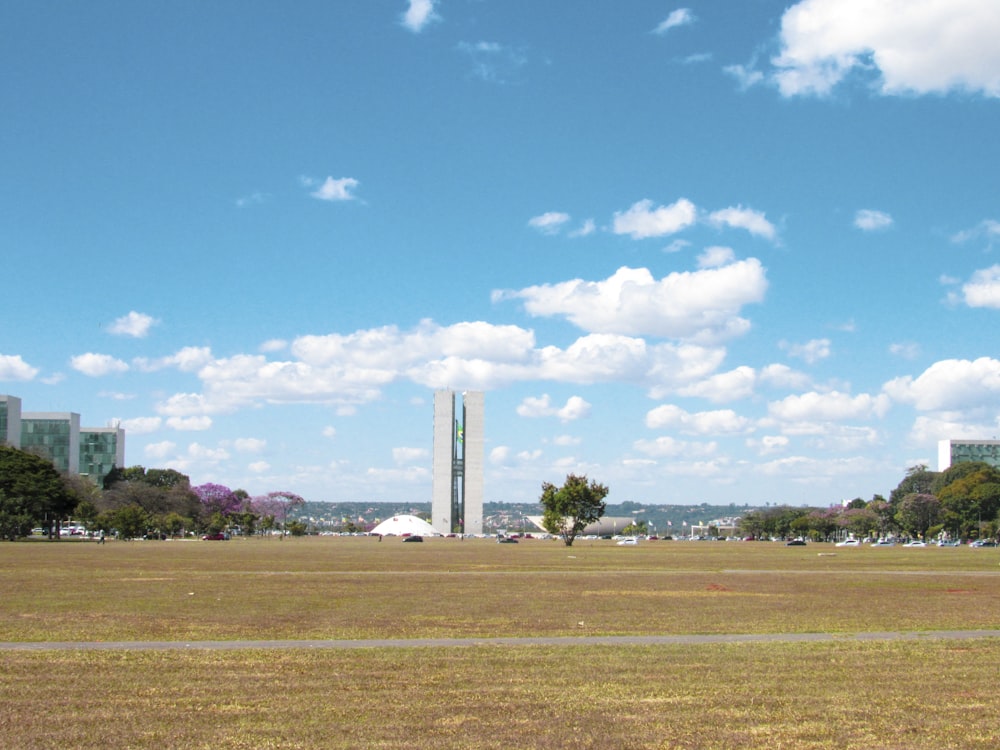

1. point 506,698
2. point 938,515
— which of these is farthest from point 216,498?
point 506,698

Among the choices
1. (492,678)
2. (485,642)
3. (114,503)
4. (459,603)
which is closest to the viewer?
(492,678)

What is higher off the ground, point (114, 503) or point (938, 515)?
point (114, 503)

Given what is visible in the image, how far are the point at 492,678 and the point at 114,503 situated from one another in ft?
476

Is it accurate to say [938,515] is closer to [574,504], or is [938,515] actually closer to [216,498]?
[574,504]

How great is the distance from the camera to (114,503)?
147 m

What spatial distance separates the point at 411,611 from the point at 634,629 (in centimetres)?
628

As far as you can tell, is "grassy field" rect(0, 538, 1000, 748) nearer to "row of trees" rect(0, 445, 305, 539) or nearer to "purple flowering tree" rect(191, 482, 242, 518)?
"row of trees" rect(0, 445, 305, 539)

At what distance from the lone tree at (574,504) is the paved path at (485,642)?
285 feet

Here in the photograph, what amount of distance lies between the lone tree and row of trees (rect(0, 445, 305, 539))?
48.9 metres

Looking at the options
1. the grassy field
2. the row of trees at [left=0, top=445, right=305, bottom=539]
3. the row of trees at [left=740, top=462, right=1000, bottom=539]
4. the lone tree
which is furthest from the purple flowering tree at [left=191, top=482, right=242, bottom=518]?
the grassy field

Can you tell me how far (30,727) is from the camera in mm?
11242

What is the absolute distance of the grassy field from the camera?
36.3 feet

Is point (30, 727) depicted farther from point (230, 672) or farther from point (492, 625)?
point (492, 625)

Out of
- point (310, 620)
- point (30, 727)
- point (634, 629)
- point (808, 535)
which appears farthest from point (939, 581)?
point (808, 535)
